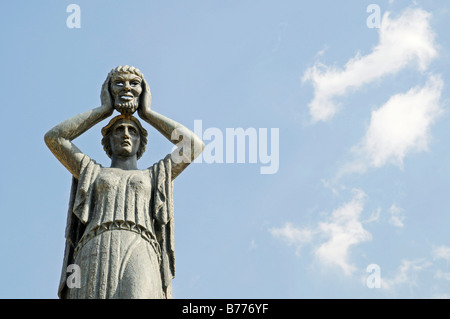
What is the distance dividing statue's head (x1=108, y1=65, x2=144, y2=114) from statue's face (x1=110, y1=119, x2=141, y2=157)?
0.83 ft

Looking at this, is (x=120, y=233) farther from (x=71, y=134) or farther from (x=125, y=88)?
(x=125, y=88)

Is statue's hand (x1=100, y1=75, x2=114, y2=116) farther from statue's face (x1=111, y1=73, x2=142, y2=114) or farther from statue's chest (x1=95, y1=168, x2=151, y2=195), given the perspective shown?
statue's chest (x1=95, y1=168, x2=151, y2=195)

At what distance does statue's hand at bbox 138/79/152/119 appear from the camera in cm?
1650

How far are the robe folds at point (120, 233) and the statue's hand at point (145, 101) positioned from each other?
98cm

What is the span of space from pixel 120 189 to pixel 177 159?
139 centimetres

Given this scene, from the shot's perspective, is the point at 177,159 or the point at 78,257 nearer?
the point at 78,257

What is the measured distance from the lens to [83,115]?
1622cm
